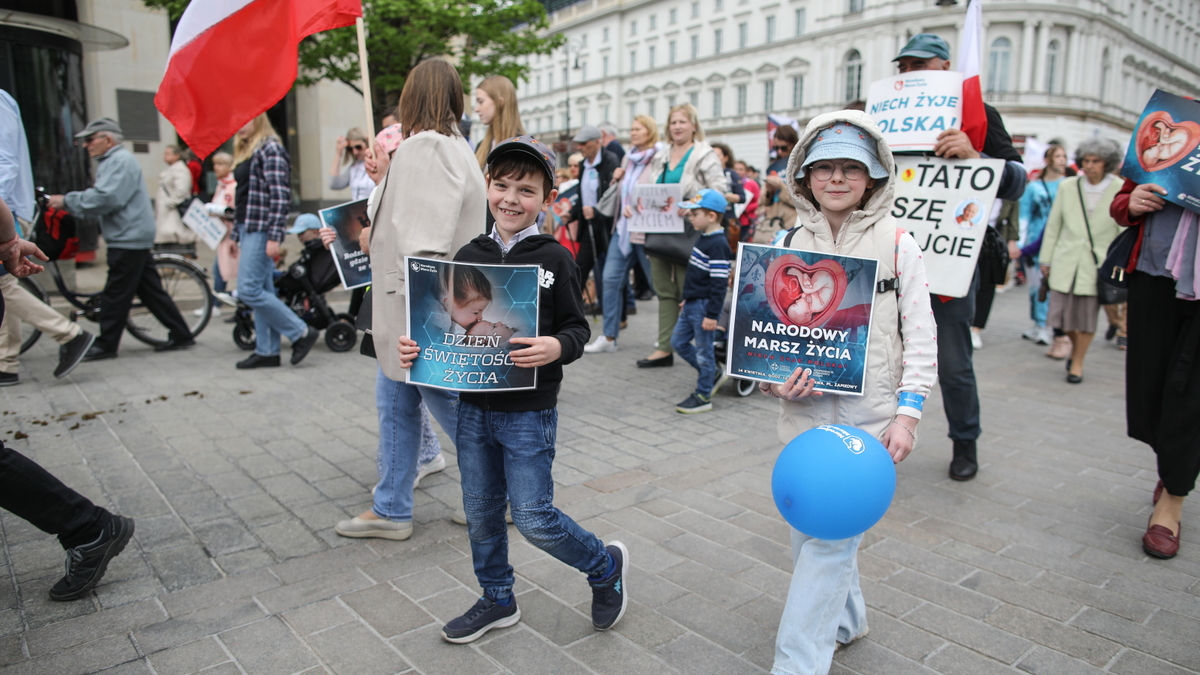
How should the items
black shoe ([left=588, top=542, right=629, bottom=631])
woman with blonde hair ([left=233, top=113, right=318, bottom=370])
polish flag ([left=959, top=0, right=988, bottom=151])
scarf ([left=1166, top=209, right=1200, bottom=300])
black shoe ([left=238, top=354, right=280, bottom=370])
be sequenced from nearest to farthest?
1. black shoe ([left=588, top=542, right=629, bottom=631])
2. scarf ([left=1166, top=209, right=1200, bottom=300])
3. polish flag ([left=959, top=0, right=988, bottom=151])
4. woman with blonde hair ([left=233, top=113, right=318, bottom=370])
5. black shoe ([left=238, top=354, right=280, bottom=370])

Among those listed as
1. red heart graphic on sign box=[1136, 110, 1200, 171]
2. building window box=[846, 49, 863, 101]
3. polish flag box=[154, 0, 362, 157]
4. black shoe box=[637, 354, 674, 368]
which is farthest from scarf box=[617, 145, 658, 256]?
building window box=[846, 49, 863, 101]

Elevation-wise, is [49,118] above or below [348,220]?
above

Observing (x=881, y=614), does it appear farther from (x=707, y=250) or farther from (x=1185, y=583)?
(x=707, y=250)

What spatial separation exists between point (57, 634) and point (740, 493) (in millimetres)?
3056

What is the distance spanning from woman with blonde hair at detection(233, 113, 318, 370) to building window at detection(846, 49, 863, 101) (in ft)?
179

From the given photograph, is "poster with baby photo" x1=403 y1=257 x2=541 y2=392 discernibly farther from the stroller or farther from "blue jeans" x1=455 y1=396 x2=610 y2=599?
the stroller

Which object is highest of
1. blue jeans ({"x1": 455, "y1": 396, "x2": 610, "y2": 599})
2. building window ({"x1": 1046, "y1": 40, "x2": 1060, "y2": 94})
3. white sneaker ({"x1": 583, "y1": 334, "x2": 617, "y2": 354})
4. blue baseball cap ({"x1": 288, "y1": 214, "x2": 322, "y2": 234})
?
building window ({"x1": 1046, "y1": 40, "x2": 1060, "y2": 94})

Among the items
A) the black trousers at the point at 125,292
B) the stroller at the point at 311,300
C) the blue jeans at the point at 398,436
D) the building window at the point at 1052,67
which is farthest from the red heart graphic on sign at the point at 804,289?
the building window at the point at 1052,67

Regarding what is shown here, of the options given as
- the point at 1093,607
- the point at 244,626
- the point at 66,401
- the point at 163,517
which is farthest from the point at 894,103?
the point at 66,401

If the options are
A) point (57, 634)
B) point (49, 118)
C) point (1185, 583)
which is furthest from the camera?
point (49, 118)

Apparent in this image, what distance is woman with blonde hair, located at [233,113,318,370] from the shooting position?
6.59 m

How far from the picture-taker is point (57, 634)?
2777 millimetres

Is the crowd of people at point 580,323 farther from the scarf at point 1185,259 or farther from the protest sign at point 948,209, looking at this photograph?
the protest sign at point 948,209

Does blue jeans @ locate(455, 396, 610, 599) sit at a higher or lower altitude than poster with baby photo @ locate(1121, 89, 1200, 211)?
lower
